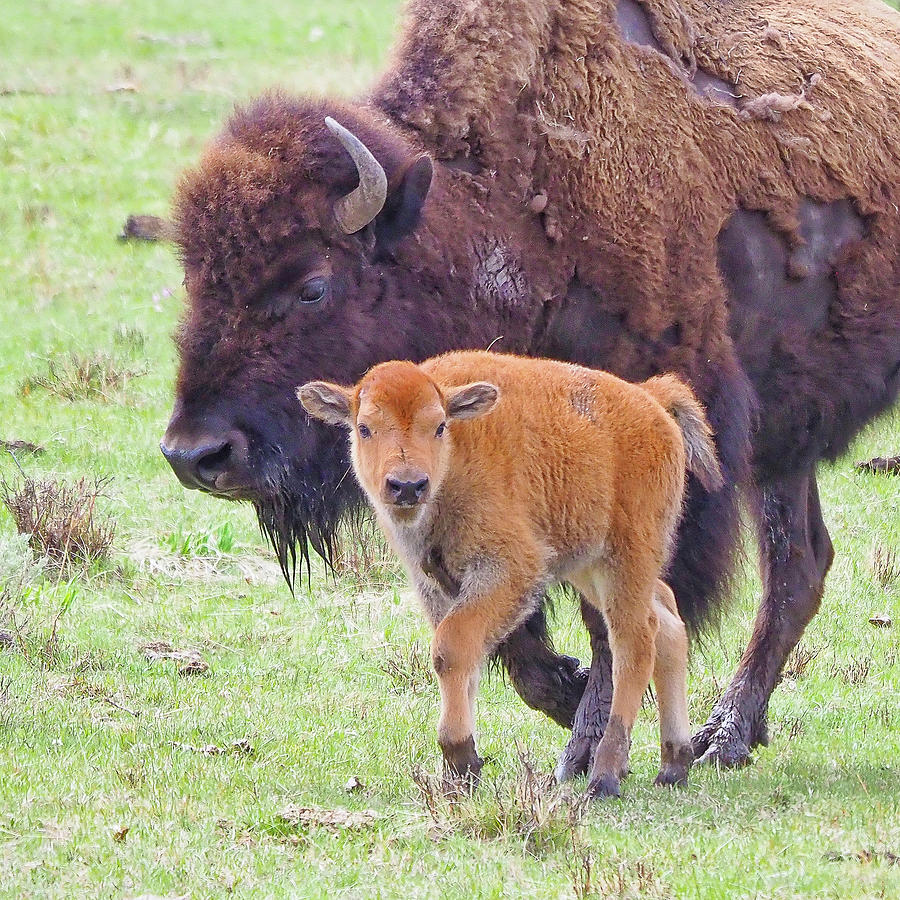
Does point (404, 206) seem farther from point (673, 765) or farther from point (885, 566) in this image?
point (885, 566)

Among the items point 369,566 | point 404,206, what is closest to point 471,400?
point 404,206

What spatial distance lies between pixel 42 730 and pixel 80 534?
2.27 metres

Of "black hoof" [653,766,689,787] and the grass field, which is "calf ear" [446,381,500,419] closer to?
the grass field

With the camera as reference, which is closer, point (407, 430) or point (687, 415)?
point (407, 430)

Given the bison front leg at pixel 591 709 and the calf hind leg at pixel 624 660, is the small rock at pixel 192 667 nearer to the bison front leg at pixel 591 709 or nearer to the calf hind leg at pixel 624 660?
the bison front leg at pixel 591 709

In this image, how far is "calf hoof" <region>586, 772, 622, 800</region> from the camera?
4672 mm

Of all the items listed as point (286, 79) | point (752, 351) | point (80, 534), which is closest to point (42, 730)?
point (80, 534)

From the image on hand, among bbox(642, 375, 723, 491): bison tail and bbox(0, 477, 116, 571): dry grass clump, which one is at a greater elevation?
bbox(642, 375, 723, 491): bison tail

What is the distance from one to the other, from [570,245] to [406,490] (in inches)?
70.5

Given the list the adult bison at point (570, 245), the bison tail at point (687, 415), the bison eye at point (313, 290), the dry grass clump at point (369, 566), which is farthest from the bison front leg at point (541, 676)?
the dry grass clump at point (369, 566)

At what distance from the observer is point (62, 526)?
7.65 m

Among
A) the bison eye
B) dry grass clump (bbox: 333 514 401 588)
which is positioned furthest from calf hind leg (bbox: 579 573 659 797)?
dry grass clump (bbox: 333 514 401 588)

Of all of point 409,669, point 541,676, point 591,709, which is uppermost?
point 591,709

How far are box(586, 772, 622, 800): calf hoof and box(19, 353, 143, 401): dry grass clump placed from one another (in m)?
6.57
